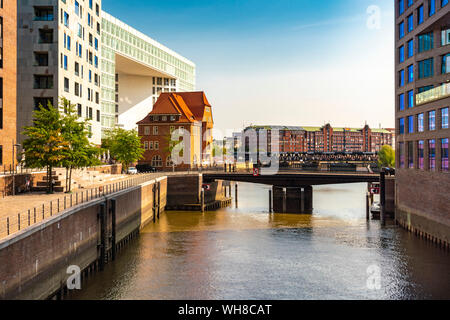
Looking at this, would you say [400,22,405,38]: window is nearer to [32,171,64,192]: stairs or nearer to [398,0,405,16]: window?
[398,0,405,16]: window

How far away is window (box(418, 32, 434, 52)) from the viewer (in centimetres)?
4431

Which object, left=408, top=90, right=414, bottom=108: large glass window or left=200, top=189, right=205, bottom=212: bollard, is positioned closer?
left=408, top=90, right=414, bottom=108: large glass window

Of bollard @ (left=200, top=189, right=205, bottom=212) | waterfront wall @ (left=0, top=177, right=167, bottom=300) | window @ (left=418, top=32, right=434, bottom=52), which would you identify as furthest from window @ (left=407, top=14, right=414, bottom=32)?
waterfront wall @ (left=0, top=177, right=167, bottom=300)

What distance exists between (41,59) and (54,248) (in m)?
42.1

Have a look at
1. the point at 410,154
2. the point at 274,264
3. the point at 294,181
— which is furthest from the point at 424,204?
the point at 294,181

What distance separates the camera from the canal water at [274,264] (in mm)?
27094

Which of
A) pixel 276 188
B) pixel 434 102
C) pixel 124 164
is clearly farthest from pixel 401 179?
pixel 124 164

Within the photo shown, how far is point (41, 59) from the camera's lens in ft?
192

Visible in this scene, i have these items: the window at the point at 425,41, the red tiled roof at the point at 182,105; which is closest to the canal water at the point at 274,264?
the window at the point at 425,41

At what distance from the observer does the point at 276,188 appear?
232 feet

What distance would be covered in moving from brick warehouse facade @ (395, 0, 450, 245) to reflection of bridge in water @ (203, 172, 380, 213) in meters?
10.7

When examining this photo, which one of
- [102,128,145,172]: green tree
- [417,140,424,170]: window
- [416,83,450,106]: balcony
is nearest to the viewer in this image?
[416,83,450,106]: balcony

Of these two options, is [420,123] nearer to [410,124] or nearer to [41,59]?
[410,124]
